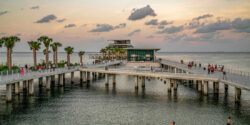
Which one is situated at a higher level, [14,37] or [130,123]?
[14,37]

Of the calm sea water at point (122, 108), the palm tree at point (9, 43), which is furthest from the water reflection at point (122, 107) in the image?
the palm tree at point (9, 43)

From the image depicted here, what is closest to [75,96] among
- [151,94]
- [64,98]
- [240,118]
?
[64,98]

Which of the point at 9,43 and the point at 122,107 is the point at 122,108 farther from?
the point at 9,43

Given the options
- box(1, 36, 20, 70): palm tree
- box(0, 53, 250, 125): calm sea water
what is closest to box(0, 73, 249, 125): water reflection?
box(0, 53, 250, 125): calm sea water

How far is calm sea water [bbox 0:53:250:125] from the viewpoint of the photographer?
26.6 m

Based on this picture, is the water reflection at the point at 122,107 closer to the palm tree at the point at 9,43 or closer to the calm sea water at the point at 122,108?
the calm sea water at the point at 122,108

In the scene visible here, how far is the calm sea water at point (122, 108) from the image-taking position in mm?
26641

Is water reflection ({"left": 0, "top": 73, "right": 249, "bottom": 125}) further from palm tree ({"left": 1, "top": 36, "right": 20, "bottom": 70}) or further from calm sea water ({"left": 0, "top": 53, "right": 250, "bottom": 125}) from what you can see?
palm tree ({"left": 1, "top": 36, "right": 20, "bottom": 70})

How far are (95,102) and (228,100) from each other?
22.2 meters

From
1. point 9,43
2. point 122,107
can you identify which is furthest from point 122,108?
point 9,43

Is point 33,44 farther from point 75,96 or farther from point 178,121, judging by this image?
point 178,121

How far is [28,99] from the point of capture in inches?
→ 1412

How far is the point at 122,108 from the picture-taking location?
3167 cm

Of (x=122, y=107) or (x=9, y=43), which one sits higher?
(x=9, y=43)
